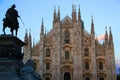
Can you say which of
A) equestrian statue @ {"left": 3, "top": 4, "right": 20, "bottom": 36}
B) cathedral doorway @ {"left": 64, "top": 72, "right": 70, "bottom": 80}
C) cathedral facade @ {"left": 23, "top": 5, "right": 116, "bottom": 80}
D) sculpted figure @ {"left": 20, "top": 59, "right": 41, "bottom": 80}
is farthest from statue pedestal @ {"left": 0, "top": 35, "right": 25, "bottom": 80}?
cathedral doorway @ {"left": 64, "top": 72, "right": 70, "bottom": 80}

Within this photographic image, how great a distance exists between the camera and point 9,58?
13.4 m

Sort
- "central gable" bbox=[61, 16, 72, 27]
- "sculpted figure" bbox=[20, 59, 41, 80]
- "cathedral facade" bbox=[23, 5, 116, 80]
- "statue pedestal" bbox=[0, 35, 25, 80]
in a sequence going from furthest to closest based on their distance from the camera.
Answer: "central gable" bbox=[61, 16, 72, 27] < "cathedral facade" bbox=[23, 5, 116, 80] < "statue pedestal" bbox=[0, 35, 25, 80] < "sculpted figure" bbox=[20, 59, 41, 80]

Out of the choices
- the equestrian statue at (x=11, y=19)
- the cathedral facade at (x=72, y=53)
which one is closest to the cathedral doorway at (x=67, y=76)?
the cathedral facade at (x=72, y=53)

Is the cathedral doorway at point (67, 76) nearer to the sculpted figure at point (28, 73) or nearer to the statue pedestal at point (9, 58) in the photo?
the statue pedestal at point (9, 58)

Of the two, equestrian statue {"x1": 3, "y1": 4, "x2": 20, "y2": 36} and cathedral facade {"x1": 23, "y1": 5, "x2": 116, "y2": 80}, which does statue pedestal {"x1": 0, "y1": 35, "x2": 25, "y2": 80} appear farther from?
cathedral facade {"x1": 23, "y1": 5, "x2": 116, "y2": 80}

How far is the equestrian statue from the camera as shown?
47.3 ft

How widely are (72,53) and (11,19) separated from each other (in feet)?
129

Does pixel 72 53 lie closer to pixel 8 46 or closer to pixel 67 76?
pixel 67 76

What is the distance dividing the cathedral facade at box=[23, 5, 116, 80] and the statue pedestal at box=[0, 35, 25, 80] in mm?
38623

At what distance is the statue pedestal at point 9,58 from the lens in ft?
43.1

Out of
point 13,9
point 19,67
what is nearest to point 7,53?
Result: point 19,67

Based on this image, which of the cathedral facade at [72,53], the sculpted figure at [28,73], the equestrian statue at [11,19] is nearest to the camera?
the sculpted figure at [28,73]

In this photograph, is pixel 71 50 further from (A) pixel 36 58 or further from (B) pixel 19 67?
(B) pixel 19 67

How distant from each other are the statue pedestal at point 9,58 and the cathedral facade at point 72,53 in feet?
127
